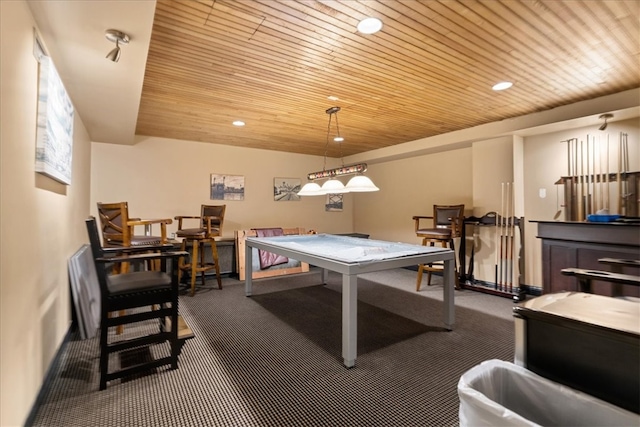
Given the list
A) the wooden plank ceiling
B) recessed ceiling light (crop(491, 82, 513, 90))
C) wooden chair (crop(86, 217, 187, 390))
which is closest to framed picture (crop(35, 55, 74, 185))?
wooden chair (crop(86, 217, 187, 390))

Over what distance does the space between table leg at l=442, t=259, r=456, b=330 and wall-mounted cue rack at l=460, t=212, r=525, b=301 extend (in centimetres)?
172

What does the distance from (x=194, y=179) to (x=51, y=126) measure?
3.65 meters

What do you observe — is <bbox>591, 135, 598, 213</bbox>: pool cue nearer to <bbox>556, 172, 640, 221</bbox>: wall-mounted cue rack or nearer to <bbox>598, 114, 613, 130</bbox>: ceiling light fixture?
<bbox>556, 172, 640, 221</bbox>: wall-mounted cue rack

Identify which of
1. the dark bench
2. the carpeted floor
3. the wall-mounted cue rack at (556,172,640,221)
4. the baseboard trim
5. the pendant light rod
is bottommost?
the carpeted floor

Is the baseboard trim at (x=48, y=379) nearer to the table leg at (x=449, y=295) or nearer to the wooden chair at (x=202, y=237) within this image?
the wooden chair at (x=202, y=237)

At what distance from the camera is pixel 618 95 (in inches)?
131

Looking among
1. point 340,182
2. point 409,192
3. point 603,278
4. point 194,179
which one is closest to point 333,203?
point 409,192

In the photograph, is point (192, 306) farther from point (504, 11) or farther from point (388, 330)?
point (504, 11)

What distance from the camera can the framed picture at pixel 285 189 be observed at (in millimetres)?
6448

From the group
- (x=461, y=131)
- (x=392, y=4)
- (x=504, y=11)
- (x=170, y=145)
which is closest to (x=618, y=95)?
(x=461, y=131)

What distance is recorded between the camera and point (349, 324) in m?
2.28

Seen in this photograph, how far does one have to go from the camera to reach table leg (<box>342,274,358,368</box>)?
2250 millimetres

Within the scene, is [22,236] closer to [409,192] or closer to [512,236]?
[512,236]

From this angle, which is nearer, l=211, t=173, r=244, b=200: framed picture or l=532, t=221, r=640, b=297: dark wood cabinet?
l=532, t=221, r=640, b=297: dark wood cabinet
